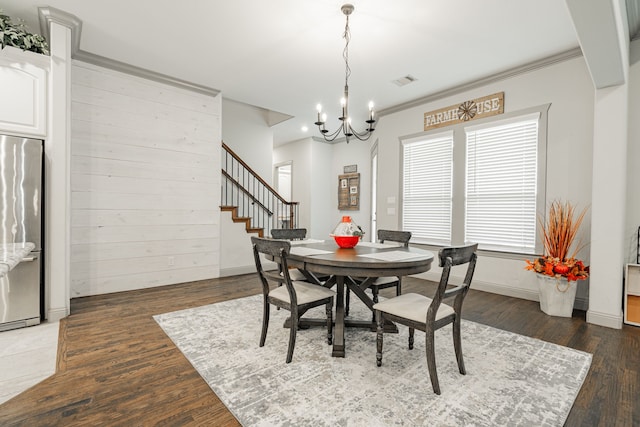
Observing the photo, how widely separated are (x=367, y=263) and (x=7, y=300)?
3.14 metres

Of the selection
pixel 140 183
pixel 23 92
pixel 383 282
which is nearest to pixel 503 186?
pixel 383 282

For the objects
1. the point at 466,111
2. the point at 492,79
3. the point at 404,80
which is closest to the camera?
the point at 492,79

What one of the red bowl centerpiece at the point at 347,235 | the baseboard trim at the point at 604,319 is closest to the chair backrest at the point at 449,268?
the red bowl centerpiece at the point at 347,235

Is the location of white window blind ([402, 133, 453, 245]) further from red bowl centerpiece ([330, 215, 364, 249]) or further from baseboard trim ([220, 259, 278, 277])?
baseboard trim ([220, 259, 278, 277])

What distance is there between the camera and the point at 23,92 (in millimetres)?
2863

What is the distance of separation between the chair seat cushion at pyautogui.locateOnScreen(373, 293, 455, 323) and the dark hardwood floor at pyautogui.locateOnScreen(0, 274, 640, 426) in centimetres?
49

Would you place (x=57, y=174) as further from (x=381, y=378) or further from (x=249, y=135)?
(x=249, y=135)

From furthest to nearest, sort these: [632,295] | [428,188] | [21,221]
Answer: [428,188]
[632,295]
[21,221]

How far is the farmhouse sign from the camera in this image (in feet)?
13.4

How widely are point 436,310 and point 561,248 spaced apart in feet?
7.78

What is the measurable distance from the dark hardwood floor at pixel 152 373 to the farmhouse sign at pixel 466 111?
249 centimetres

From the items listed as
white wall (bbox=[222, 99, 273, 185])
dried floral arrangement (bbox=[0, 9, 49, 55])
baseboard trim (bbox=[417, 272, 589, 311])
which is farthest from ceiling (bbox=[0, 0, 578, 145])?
baseboard trim (bbox=[417, 272, 589, 311])

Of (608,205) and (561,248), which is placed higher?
(608,205)

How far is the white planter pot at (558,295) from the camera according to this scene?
10.5ft
